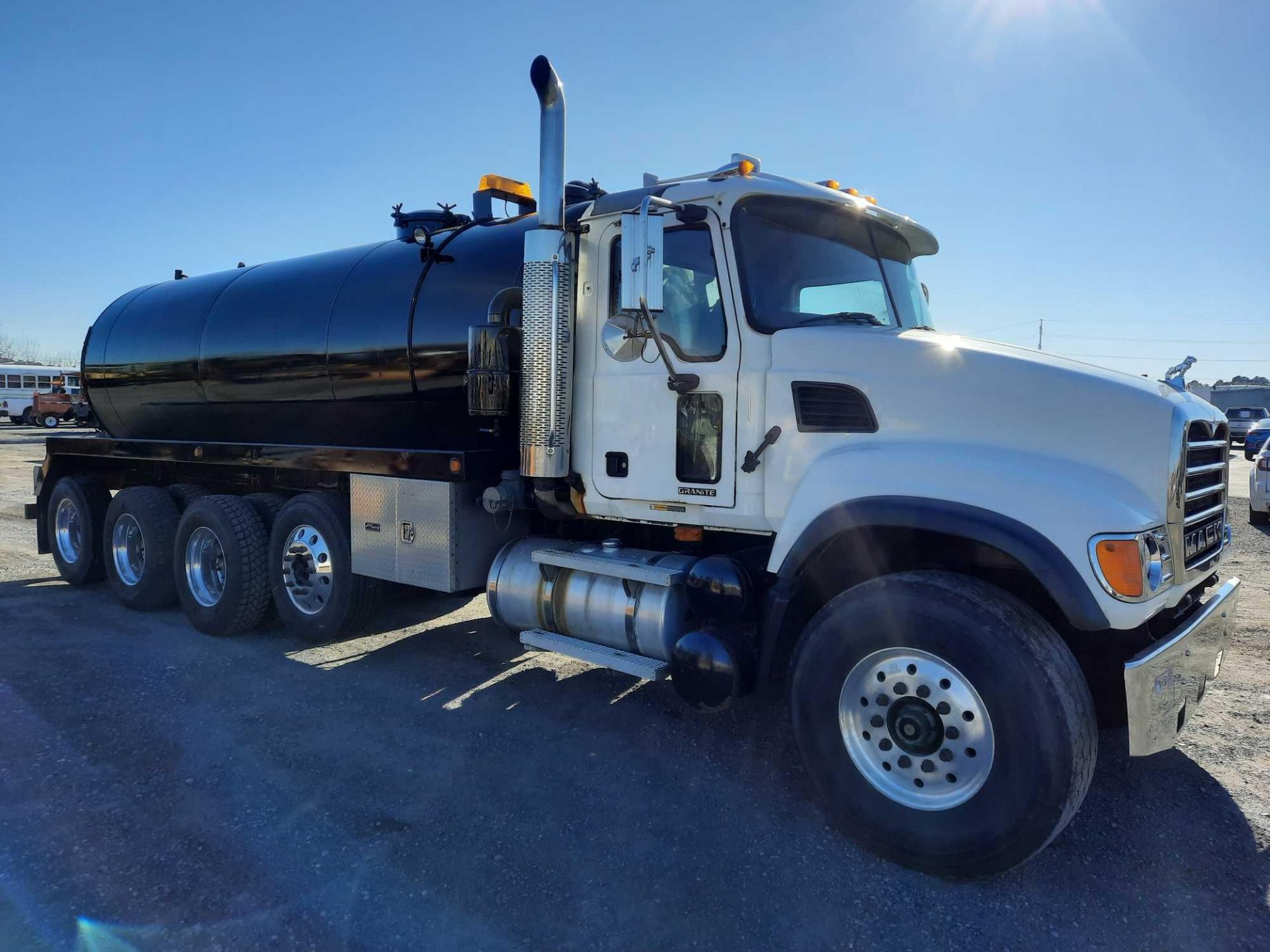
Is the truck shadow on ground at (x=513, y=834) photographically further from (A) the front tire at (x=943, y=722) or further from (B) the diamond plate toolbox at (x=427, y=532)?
(B) the diamond plate toolbox at (x=427, y=532)

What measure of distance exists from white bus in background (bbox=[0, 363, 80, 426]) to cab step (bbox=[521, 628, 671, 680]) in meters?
45.2

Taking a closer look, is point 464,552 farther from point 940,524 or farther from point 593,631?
point 940,524

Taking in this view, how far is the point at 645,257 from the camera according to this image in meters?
3.77

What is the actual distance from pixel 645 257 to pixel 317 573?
391cm

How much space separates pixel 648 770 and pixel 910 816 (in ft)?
4.39

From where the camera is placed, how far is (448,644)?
6.37m

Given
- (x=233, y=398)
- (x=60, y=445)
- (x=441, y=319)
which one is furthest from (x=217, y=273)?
(x=441, y=319)

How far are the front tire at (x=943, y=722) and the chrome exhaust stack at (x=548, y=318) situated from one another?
1.88 metres

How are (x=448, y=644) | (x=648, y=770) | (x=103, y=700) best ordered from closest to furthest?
1. (x=648, y=770)
2. (x=103, y=700)
3. (x=448, y=644)

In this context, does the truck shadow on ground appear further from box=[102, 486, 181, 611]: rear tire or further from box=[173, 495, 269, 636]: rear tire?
box=[102, 486, 181, 611]: rear tire

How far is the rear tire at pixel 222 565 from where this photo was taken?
6520mm

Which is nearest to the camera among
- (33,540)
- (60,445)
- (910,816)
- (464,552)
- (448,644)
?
(910,816)

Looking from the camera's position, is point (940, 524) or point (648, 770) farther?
point (648, 770)

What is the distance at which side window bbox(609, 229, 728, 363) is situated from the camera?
4.24 meters
